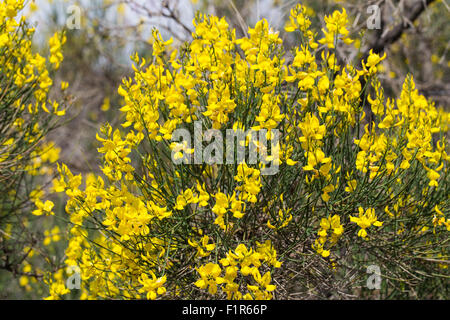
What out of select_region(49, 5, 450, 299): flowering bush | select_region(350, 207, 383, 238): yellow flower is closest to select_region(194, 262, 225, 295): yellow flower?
select_region(49, 5, 450, 299): flowering bush

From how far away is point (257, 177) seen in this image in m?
1.82

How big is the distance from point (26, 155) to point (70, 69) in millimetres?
5570

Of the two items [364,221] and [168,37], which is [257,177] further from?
[168,37]

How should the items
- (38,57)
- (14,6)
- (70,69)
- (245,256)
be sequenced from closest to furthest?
(245,256)
(14,6)
(38,57)
(70,69)

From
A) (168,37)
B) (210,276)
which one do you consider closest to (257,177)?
(210,276)

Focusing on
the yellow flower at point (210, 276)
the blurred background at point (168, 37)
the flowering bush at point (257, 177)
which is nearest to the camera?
the yellow flower at point (210, 276)

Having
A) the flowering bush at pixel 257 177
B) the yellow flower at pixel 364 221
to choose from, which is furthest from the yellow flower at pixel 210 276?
the yellow flower at pixel 364 221

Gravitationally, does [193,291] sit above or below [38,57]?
below

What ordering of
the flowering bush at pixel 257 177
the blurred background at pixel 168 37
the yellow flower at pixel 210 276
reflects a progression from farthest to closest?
the blurred background at pixel 168 37
the flowering bush at pixel 257 177
the yellow flower at pixel 210 276

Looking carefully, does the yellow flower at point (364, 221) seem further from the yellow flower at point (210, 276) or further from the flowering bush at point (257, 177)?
the yellow flower at point (210, 276)

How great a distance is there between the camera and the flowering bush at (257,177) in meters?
1.85
